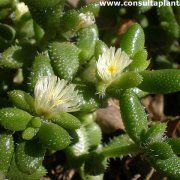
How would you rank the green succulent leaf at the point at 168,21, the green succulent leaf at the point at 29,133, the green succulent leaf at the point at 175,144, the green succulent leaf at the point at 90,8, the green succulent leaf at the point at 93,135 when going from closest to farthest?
the green succulent leaf at the point at 29,133 < the green succulent leaf at the point at 175,144 < the green succulent leaf at the point at 90,8 < the green succulent leaf at the point at 93,135 < the green succulent leaf at the point at 168,21

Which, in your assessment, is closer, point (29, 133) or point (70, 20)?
point (29, 133)

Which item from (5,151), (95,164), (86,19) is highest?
(86,19)

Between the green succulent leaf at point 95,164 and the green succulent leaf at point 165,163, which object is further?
the green succulent leaf at point 95,164

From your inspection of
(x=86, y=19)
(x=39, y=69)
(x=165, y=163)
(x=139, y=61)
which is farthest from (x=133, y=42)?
(x=165, y=163)

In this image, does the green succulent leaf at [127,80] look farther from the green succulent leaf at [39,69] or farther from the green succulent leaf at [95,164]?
the green succulent leaf at [95,164]

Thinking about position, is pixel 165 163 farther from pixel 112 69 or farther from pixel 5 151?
pixel 5 151

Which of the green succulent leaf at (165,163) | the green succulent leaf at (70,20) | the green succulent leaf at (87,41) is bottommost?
the green succulent leaf at (165,163)

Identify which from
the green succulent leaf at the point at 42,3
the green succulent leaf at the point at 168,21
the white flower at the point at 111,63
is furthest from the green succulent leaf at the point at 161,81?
the green succulent leaf at the point at 168,21

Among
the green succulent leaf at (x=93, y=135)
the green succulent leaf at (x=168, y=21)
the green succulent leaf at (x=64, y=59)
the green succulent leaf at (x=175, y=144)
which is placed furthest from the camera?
the green succulent leaf at (x=168, y=21)

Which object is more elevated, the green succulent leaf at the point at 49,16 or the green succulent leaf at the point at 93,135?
the green succulent leaf at the point at 49,16
